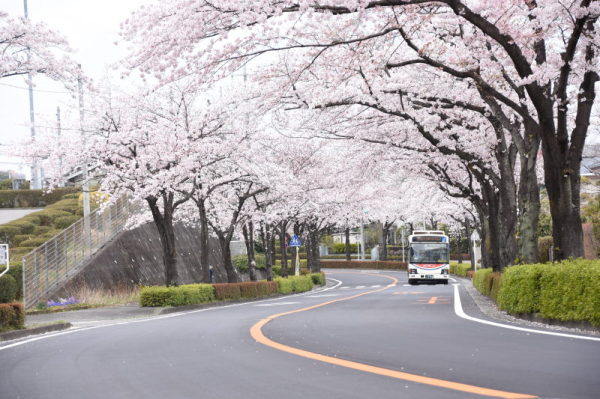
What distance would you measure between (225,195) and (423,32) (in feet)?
61.5

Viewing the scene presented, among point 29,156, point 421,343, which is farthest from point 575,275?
point 29,156

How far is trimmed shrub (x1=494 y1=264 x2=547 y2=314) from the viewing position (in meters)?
12.9

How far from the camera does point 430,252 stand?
4109 cm

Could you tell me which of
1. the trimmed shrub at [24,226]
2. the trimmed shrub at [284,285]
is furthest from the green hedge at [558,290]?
the trimmed shrub at [24,226]

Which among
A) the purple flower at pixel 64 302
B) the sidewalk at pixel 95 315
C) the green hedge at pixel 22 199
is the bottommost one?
the sidewalk at pixel 95 315

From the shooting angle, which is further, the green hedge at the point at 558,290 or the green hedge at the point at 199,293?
the green hedge at the point at 199,293

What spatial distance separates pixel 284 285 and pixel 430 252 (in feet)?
32.8

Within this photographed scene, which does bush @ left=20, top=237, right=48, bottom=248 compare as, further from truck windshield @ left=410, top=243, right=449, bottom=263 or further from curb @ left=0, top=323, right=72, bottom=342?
truck windshield @ left=410, top=243, right=449, bottom=263

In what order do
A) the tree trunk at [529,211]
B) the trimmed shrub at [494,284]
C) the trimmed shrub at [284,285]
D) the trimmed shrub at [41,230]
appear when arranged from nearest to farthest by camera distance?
1. the tree trunk at [529,211]
2. the trimmed shrub at [494,284]
3. the trimmed shrub at [41,230]
4. the trimmed shrub at [284,285]

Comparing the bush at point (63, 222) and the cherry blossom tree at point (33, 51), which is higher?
the cherry blossom tree at point (33, 51)

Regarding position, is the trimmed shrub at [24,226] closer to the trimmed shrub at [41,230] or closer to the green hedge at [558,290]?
the trimmed shrub at [41,230]

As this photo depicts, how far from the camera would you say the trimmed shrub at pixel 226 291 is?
90.5ft

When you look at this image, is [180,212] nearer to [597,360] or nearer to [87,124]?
[87,124]

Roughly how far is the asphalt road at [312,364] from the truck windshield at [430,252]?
1132 inches
